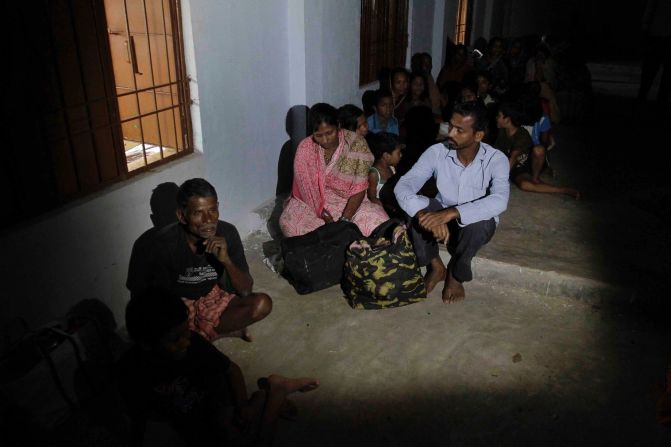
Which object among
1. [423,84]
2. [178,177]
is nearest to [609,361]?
[178,177]

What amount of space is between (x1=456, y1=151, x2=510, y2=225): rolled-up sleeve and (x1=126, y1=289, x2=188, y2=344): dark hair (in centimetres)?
207

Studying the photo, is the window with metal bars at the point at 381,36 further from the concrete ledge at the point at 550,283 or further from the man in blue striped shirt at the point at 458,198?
the concrete ledge at the point at 550,283

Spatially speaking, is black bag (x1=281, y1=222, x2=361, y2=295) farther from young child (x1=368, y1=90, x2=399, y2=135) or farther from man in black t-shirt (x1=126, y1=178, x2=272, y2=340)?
young child (x1=368, y1=90, x2=399, y2=135)

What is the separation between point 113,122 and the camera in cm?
335

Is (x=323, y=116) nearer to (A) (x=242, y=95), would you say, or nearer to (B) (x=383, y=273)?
(A) (x=242, y=95)

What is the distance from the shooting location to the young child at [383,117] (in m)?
5.45

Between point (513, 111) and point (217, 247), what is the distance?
144 inches

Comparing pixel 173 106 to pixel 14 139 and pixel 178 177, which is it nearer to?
pixel 178 177

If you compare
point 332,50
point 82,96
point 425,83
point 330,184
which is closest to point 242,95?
point 330,184

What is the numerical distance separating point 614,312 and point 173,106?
3.53 meters

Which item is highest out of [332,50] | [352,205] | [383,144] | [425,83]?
[332,50]

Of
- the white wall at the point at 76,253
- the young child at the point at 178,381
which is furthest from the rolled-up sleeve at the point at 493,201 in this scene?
the white wall at the point at 76,253

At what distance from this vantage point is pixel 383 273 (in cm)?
361

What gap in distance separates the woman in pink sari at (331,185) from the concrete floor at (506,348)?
55cm
